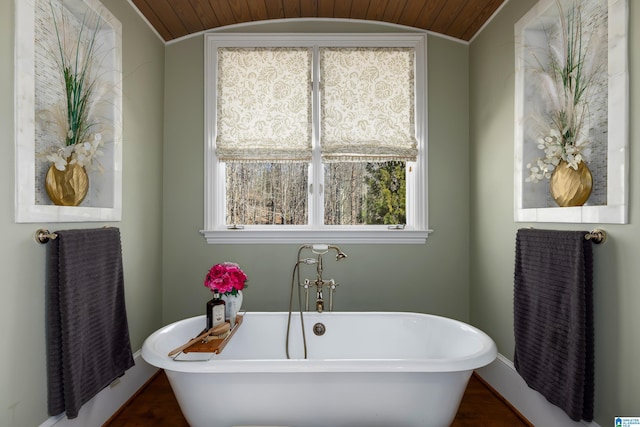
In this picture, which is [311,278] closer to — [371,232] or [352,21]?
[371,232]

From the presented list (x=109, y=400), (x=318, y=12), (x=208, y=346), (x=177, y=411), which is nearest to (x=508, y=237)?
(x=208, y=346)

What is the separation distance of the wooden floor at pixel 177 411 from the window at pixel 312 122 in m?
1.08

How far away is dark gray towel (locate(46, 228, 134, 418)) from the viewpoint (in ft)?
5.42

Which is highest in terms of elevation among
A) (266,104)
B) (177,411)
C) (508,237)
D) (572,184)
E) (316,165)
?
(266,104)

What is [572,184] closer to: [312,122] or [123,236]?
[312,122]

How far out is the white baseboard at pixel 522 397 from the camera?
186cm

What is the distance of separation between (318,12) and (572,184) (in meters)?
2.06

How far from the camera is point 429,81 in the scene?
2.88m

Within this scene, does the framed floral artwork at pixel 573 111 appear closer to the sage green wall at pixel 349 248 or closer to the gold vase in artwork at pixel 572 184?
the gold vase in artwork at pixel 572 184

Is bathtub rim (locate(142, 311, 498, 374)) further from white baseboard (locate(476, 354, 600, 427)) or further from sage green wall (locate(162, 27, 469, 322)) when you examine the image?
sage green wall (locate(162, 27, 469, 322))

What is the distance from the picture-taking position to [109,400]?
6.91 ft

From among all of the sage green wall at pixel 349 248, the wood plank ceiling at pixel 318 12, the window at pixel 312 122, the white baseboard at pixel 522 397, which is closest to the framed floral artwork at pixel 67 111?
the wood plank ceiling at pixel 318 12

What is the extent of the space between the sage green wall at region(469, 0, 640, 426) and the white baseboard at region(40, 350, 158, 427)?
2323 mm

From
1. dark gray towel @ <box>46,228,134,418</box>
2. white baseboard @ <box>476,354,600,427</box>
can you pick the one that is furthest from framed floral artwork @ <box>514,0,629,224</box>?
dark gray towel @ <box>46,228,134,418</box>
